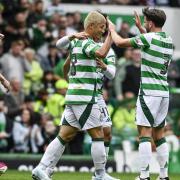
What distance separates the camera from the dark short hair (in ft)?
44.4

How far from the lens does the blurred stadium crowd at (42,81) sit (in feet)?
67.0

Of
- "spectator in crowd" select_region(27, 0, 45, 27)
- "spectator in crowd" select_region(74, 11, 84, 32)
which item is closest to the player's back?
"spectator in crowd" select_region(27, 0, 45, 27)

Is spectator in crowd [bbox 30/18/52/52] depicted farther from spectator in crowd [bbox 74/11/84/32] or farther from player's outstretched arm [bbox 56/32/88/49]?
player's outstretched arm [bbox 56/32/88/49]

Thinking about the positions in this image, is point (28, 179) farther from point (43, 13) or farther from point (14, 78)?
point (43, 13)

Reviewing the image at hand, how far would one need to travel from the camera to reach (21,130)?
20.2 m

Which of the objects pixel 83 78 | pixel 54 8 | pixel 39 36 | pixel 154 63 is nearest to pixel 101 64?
pixel 83 78

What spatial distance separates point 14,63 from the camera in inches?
880

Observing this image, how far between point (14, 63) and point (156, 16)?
9213 mm

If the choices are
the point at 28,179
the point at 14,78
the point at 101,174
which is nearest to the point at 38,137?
the point at 14,78

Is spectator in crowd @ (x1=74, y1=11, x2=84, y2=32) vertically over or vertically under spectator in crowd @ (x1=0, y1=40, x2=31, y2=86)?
over

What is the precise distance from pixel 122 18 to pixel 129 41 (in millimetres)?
13639

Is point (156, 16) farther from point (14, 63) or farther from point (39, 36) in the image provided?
point (39, 36)

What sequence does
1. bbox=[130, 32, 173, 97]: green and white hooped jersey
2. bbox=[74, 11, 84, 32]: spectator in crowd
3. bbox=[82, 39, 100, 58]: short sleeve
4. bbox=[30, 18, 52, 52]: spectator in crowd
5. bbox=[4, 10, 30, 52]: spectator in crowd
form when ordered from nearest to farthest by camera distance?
1. bbox=[82, 39, 100, 58]: short sleeve
2. bbox=[130, 32, 173, 97]: green and white hooped jersey
3. bbox=[4, 10, 30, 52]: spectator in crowd
4. bbox=[30, 18, 52, 52]: spectator in crowd
5. bbox=[74, 11, 84, 32]: spectator in crowd

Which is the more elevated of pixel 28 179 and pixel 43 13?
pixel 43 13
